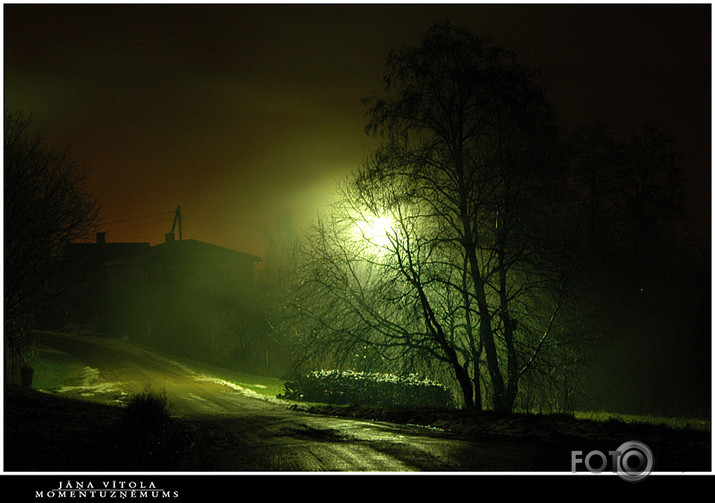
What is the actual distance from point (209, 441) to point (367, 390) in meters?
13.6

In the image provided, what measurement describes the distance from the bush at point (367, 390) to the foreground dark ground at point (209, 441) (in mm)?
7824

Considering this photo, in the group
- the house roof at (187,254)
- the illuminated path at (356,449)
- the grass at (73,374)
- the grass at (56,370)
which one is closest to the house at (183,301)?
the house roof at (187,254)

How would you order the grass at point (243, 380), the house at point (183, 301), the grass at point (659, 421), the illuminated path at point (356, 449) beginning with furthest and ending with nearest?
the house at point (183, 301) → the grass at point (243, 380) → the grass at point (659, 421) → the illuminated path at point (356, 449)

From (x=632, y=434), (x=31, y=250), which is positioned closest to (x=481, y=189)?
(x=632, y=434)

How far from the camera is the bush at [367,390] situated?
Result: 72.5ft

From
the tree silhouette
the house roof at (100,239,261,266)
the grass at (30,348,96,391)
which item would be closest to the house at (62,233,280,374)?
the house roof at (100,239,261,266)

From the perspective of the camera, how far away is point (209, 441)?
36.3 ft

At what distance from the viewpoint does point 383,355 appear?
15.9m

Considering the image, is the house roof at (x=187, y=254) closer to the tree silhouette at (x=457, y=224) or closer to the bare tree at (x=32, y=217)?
the bare tree at (x=32, y=217)

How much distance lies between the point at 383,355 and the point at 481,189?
5.18 metres

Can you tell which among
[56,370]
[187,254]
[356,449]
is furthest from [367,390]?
[187,254]

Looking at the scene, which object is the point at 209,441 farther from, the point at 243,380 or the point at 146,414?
the point at 243,380

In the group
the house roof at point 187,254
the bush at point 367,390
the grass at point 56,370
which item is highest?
the house roof at point 187,254

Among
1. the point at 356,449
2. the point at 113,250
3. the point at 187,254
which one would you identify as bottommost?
the point at 356,449
